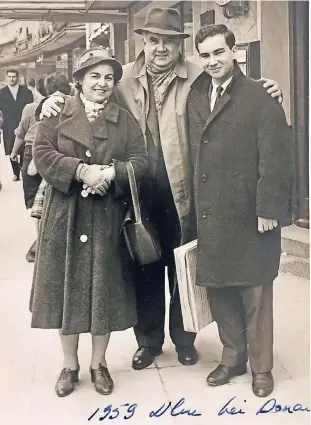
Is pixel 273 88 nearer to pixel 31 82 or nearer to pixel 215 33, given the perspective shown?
pixel 215 33

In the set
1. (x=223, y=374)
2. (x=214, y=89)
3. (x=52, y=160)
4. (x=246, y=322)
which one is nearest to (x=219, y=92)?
(x=214, y=89)

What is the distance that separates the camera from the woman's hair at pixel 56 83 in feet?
7.91

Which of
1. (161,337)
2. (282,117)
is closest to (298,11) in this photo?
(282,117)

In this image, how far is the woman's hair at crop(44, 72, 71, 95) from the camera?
2.41 m

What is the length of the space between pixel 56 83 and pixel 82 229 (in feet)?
1.80

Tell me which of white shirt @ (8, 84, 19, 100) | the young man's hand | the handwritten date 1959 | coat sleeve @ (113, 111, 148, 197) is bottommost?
the handwritten date 1959

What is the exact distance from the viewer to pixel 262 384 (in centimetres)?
247

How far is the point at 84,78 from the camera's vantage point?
2320 mm

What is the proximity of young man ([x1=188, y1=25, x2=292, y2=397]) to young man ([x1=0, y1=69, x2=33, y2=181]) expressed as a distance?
0.64 meters

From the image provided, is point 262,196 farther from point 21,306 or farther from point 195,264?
point 21,306

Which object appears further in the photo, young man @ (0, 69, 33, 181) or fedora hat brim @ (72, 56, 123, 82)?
young man @ (0, 69, 33, 181)

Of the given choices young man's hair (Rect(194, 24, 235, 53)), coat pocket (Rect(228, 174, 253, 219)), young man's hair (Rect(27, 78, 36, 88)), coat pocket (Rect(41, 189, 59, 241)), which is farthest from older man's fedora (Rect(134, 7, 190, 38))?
coat pocket (Rect(41, 189, 59, 241))


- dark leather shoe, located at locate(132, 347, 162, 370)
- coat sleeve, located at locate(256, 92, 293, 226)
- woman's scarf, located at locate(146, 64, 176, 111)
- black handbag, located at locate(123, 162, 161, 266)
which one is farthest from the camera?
dark leather shoe, located at locate(132, 347, 162, 370)

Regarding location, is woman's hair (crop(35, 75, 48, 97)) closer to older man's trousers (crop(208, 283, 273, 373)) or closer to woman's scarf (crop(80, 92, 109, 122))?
woman's scarf (crop(80, 92, 109, 122))
